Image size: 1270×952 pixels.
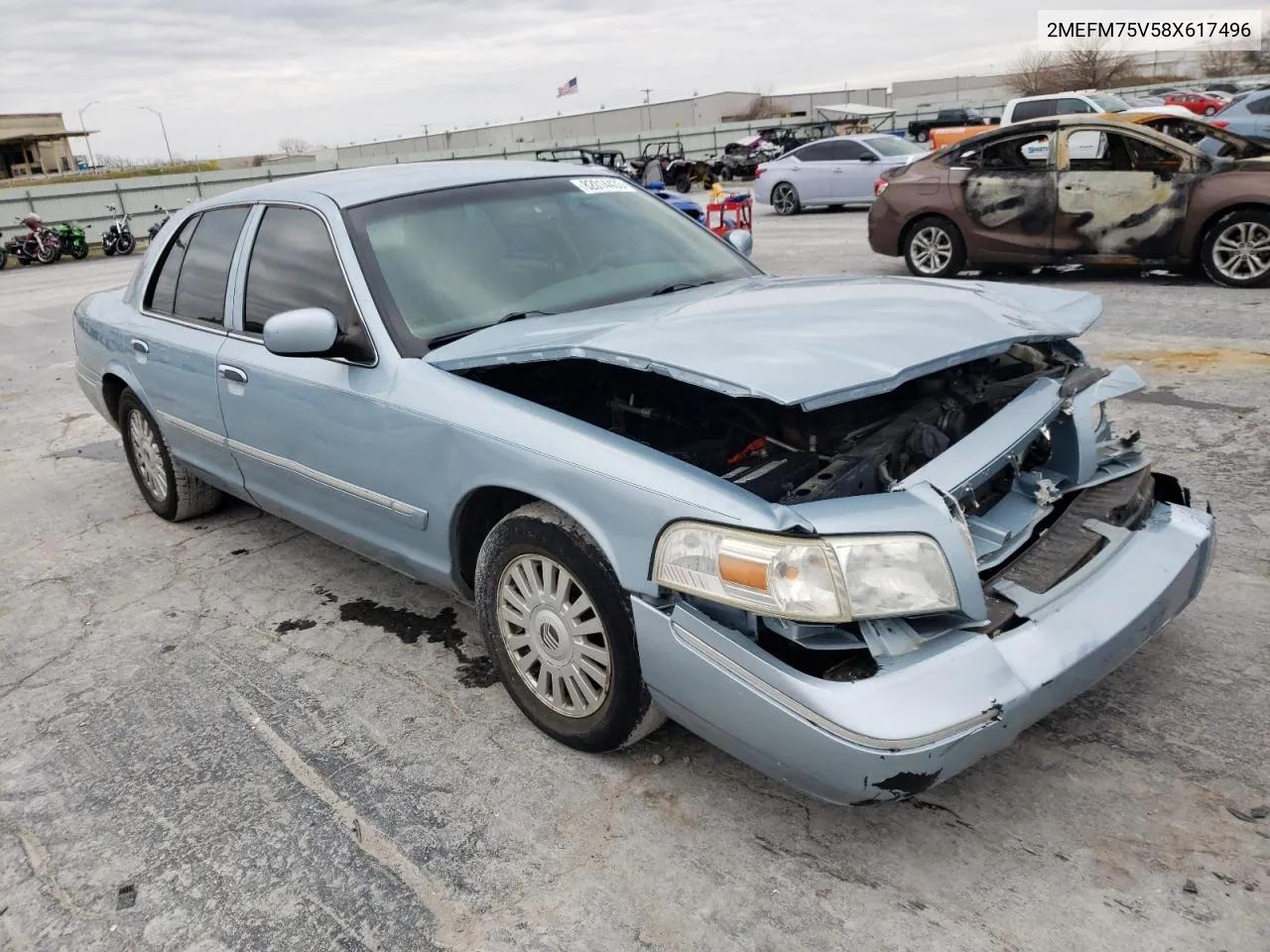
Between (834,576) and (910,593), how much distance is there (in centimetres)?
17

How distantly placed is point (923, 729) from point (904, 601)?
0.91 ft

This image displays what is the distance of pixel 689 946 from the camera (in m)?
2.16

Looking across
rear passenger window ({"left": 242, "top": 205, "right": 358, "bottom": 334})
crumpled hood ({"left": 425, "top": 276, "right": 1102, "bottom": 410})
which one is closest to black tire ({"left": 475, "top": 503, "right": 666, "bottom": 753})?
crumpled hood ({"left": 425, "top": 276, "right": 1102, "bottom": 410})

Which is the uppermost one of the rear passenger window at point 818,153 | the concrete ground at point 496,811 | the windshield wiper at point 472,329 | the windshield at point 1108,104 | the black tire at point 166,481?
the windshield at point 1108,104

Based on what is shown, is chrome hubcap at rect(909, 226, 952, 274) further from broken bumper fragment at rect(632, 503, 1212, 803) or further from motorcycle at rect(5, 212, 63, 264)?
motorcycle at rect(5, 212, 63, 264)

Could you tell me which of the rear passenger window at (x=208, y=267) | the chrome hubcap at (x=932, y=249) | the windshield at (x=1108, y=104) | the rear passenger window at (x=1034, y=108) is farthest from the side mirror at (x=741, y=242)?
the windshield at (x=1108, y=104)

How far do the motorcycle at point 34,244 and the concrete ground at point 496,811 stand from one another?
21.1 metres

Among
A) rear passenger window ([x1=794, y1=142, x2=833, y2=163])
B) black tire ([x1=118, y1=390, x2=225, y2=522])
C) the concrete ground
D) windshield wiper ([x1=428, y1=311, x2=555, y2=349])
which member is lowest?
the concrete ground

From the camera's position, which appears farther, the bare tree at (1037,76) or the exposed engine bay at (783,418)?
the bare tree at (1037,76)

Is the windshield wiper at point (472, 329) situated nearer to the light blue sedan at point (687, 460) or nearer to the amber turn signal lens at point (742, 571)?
the light blue sedan at point (687, 460)

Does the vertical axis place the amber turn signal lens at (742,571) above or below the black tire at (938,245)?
above

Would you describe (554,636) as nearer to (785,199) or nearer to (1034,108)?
(785,199)

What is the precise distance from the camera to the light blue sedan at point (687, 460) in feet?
7.22

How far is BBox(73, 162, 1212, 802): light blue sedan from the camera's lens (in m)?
2.20
